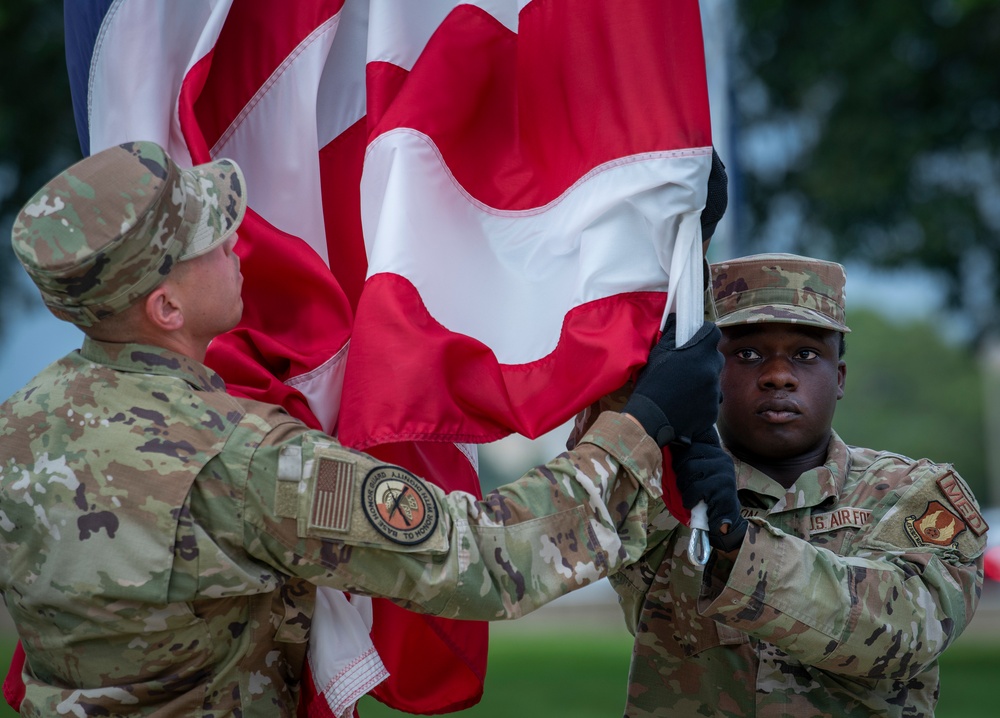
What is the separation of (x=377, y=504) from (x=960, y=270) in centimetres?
1040

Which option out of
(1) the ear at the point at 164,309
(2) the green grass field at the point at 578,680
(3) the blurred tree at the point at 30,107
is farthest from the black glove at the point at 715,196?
(3) the blurred tree at the point at 30,107

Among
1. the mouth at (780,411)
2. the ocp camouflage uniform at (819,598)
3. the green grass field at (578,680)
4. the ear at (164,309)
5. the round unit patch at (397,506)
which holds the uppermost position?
the ear at (164,309)

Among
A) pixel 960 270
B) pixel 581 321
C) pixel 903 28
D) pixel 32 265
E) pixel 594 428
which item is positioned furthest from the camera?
pixel 960 270

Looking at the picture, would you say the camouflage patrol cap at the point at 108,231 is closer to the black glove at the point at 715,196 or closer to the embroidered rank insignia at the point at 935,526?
the black glove at the point at 715,196

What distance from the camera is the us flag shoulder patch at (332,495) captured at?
2.53 meters

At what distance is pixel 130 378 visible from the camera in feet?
8.73

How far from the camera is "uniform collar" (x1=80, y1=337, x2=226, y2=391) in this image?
2678 millimetres

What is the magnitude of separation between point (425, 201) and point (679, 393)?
2.80 ft

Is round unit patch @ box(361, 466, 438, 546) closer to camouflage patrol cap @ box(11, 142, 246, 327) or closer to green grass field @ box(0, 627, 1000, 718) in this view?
camouflage patrol cap @ box(11, 142, 246, 327)

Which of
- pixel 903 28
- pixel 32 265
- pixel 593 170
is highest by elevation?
pixel 903 28

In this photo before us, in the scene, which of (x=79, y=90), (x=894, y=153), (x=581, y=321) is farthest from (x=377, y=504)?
(x=894, y=153)

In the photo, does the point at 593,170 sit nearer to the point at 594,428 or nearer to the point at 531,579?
the point at 594,428

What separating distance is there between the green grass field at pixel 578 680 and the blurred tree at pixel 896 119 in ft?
11.6

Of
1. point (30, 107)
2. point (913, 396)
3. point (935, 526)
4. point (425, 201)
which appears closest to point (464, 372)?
point (425, 201)
